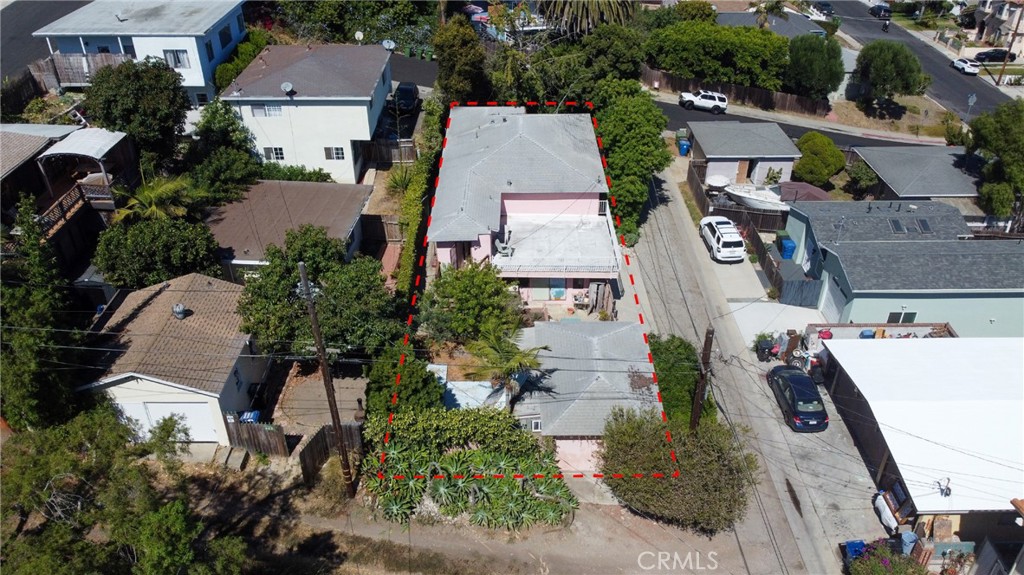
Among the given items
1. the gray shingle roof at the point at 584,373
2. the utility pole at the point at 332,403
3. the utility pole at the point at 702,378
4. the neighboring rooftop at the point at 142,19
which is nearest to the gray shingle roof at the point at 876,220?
the gray shingle roof at the point at 584,373

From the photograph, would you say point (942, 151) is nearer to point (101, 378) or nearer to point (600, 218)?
point (600, 218)

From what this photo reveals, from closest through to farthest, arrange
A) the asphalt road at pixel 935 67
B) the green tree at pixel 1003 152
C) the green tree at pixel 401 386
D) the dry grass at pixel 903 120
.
Result: 1. the green tree at pixel 401 386
2. the green tree at pixel 1003 152
3. the dry grass at pixel 903 120
4. the asphalt road at pixel 935 67

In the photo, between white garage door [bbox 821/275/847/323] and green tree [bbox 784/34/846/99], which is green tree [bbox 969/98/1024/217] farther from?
green tree [bbox 784/34/846/99]

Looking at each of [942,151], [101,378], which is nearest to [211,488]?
[101,378]

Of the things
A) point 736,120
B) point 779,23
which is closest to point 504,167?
point 736,120

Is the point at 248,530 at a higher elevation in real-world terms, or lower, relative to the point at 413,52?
lower

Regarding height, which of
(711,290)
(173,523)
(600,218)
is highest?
(173,523)

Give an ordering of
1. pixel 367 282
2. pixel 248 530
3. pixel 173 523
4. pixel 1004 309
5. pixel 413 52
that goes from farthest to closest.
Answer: pixel 413 52 → pixel 1004 309 → pixel 367 282 → pixel 248 530 → pixel 173 523

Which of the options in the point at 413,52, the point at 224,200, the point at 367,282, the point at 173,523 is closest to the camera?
the point at 173,523

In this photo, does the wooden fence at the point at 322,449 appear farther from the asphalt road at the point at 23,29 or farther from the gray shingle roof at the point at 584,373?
the asphalt road at the point at 23,29
